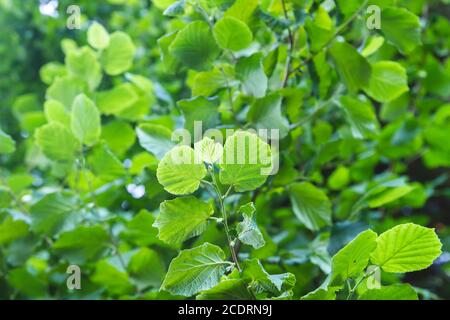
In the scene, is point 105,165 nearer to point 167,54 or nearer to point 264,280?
point 167,54

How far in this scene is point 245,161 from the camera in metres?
0.48

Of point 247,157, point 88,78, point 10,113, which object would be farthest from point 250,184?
point 10,113

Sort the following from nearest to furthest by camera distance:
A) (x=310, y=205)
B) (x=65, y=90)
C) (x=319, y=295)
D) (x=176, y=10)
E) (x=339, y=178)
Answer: (x=319, y=295) → (x=176, y=10) → (x=310, y=205) → (x=65, y=90) → (x=339, y=178)

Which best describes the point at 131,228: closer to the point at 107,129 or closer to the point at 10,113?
the point at 107,129

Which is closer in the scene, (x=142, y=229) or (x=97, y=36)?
(x=142, y=229)

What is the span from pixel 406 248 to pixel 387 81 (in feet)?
1.04

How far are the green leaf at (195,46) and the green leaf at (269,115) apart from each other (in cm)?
8

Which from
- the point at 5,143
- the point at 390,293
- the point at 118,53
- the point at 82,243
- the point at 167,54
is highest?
the point at 118,53

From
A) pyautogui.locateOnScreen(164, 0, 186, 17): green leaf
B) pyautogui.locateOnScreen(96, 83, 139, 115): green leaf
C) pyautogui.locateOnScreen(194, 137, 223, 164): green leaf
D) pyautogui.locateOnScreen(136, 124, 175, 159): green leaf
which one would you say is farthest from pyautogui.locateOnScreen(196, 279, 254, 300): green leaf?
pyautogui.locateOnScreen(96, 83, 139, 115): green leaf

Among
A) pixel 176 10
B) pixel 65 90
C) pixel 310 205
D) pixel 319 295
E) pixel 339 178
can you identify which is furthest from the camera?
pixel 339 178

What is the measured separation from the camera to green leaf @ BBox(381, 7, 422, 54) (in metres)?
0.66

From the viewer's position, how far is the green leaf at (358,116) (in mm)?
730

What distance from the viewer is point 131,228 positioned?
74cm

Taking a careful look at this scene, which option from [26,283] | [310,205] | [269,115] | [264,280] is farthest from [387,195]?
[26,283]
